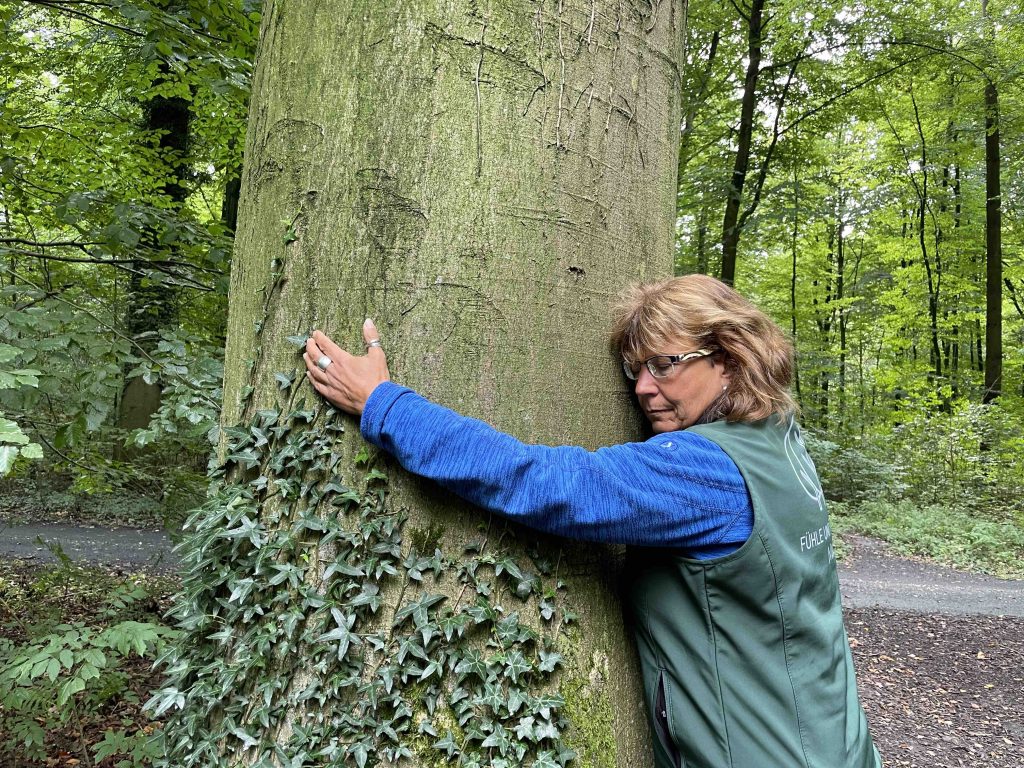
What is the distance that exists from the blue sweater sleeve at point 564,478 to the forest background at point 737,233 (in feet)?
2.69

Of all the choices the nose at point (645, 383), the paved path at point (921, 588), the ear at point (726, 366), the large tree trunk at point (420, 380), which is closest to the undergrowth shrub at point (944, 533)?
the paved path at point (921, 588)

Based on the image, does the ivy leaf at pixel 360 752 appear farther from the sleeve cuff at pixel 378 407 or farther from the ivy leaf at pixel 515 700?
the sleeve cuff at pixel 378 407

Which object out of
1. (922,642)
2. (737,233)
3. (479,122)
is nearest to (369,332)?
(479,122)

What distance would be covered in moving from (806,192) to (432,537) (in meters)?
12.1

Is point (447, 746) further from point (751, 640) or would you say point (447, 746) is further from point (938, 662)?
point (938, 662)

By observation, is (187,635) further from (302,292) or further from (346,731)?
(302,292)

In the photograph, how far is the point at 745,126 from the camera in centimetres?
997

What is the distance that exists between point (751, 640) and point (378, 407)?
903mm

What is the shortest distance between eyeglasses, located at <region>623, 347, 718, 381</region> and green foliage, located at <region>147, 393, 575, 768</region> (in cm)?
51

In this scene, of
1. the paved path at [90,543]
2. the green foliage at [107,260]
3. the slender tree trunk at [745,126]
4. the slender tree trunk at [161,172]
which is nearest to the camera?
the green foliage at [107,260]

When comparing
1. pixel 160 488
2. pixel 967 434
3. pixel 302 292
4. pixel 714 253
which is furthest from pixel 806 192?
pixel 302 292

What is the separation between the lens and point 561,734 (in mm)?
1346

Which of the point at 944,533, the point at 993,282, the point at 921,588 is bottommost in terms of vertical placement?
the point at 921,588

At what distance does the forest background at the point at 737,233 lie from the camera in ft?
10.7
